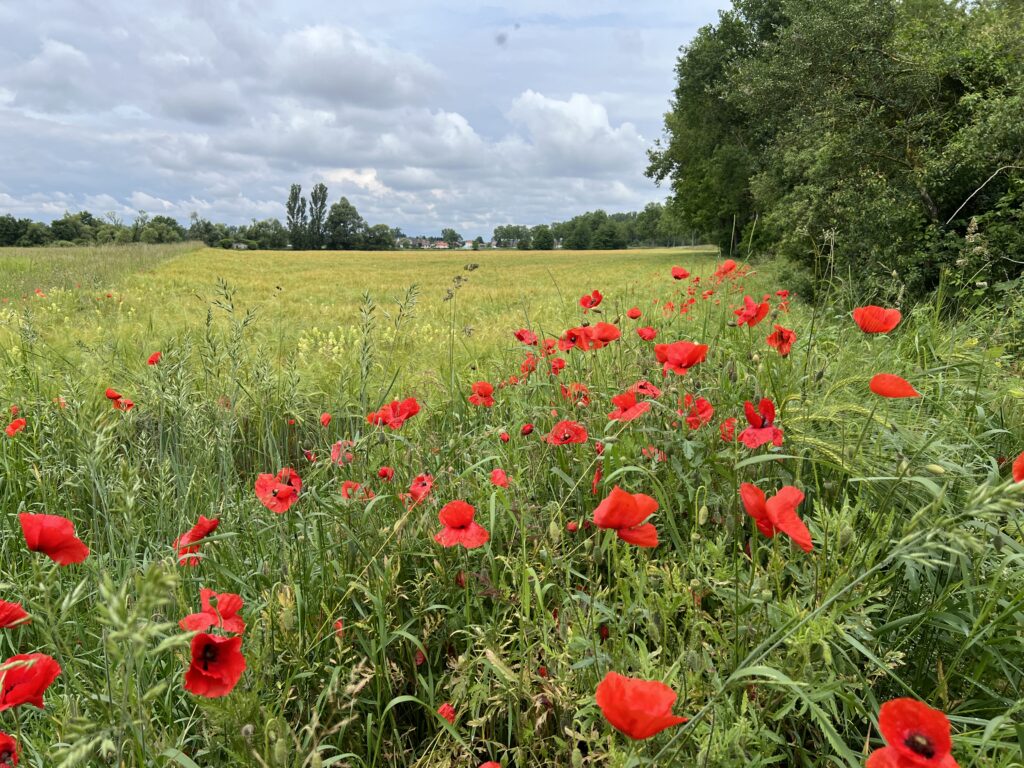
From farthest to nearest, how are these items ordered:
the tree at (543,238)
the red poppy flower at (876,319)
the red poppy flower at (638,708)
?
1. the tree at (543,238)
2. the red poppy flower at (876,319)
3. the red poppy flower at (638,708)

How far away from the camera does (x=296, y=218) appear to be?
269 ft

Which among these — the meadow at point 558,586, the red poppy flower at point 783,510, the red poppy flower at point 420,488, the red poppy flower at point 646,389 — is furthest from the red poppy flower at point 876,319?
the red poppy flower at point 420,488

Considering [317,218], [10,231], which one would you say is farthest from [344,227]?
[10,231]

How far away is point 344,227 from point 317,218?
181 inches

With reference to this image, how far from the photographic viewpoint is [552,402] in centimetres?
285

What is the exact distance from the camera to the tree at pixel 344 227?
79812mm

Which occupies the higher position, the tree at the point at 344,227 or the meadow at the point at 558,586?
the tree at the point at 344,227

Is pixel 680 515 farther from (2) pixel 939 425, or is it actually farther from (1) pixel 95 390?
(1) pixel 95 390

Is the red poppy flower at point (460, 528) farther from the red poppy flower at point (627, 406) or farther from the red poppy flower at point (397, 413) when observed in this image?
the red poppy flower at point (397, 413)

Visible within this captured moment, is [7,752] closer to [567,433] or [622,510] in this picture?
[622,510]

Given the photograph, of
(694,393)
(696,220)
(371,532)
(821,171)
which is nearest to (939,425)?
(694,393)

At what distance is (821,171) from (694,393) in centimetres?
820

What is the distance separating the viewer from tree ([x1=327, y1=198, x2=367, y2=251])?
262 ft

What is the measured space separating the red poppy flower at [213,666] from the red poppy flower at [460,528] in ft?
1.53
